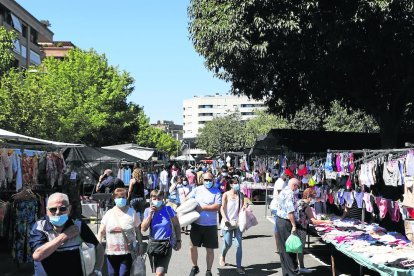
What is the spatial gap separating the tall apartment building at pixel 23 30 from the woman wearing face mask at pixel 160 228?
42.7 metres

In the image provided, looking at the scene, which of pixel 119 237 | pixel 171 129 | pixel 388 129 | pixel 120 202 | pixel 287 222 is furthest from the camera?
pixel 171 129

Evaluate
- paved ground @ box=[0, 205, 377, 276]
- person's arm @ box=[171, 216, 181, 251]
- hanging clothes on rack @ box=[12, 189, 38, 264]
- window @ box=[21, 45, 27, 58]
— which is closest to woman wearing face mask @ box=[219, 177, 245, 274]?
paved ground @ box=[0, 205, 377, 276]

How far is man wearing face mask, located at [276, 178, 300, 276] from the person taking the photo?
26.4 ft

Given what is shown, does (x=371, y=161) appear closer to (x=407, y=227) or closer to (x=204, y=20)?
(x=407, y=227)

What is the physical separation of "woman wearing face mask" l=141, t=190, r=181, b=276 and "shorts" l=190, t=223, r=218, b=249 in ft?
3.97

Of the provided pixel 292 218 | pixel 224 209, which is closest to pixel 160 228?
pixel 292 218

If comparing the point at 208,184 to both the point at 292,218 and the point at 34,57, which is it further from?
the point at 34,57

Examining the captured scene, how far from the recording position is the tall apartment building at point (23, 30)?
4781 centimetres

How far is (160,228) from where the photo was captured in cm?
669

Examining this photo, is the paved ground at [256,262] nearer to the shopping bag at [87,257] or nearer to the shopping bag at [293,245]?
the shopping bag at [293,245]

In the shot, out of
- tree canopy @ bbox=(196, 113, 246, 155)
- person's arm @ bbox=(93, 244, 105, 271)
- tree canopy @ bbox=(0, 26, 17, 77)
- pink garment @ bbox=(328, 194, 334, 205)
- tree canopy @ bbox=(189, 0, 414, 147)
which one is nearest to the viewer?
person's arm @ bbox=(93, 244, 105, 271)

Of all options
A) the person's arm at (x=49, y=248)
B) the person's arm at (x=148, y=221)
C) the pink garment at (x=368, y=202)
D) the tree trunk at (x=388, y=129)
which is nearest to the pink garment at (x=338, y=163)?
the pink garment at (x=368, y=202)

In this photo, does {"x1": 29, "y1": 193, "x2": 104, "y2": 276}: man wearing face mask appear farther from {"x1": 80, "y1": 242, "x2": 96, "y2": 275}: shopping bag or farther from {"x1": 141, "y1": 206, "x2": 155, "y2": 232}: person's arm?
{"x1": 141, "y1": 206, "x2": 155, "y2": 232}: person's arm

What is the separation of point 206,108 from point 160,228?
141 meters
